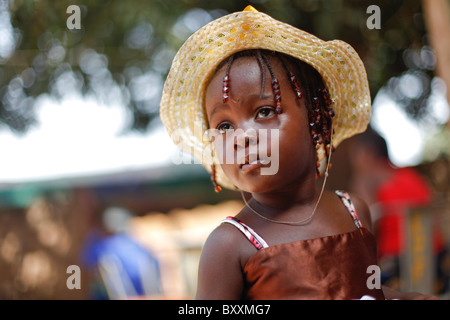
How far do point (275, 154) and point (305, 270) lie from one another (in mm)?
361

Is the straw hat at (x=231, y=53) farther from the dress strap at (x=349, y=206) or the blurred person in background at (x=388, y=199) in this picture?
the blurred person in background at (x=388, y=199)

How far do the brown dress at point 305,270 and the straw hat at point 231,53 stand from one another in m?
0.51

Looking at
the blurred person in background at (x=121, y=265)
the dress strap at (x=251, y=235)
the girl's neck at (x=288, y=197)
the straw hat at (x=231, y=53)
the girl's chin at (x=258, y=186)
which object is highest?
the straw hat at (x=231, y=53)

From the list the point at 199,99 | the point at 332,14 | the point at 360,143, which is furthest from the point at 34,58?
the point at 199,99

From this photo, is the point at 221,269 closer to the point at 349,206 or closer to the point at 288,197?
the point at 288,197

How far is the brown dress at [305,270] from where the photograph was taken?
1.38 meters

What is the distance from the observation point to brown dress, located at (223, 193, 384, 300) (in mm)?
1382

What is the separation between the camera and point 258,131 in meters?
1.41

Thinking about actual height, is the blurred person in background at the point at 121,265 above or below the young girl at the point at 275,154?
below

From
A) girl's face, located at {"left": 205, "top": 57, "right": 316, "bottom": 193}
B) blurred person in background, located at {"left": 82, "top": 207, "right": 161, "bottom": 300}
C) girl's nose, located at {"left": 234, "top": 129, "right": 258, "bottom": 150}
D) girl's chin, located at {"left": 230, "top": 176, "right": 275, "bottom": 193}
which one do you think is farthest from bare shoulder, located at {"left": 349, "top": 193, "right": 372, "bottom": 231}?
blurred person in background, located at {"left": 82, "top": 207, "right": 161, "bottom": 300}

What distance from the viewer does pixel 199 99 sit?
173 centimetres

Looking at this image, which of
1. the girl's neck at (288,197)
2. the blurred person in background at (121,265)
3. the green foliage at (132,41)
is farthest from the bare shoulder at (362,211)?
the blurred person in background at (121,265)
